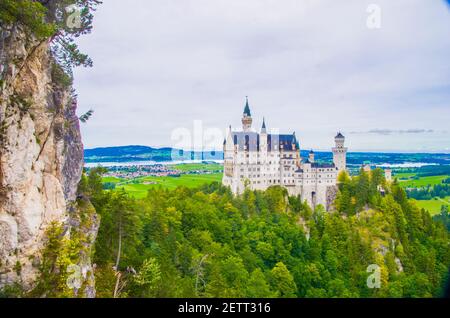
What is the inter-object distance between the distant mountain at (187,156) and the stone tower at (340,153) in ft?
5.80

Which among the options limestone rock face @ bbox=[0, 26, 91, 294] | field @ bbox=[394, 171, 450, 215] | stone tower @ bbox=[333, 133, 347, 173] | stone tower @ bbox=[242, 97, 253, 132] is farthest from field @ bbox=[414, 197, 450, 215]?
limestone rock face @ bbox=[0, 26, 91, 294]

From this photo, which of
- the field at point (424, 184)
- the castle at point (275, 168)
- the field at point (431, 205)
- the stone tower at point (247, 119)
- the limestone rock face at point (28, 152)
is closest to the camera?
the limestone rock face at point (28, 152)

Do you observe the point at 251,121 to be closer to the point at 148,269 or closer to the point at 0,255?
the point at 148,269

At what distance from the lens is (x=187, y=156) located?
4228 centimetres

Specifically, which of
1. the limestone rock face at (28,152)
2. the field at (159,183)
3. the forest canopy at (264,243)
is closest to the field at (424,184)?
the forest canopy at (264,243)

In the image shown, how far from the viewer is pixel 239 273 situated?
25.4 m

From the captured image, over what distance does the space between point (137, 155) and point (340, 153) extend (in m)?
26.8

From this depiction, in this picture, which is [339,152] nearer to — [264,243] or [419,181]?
[419,181]

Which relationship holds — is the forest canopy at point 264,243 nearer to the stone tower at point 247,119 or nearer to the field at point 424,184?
the field at point 424,184

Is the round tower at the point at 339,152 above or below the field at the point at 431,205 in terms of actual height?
above

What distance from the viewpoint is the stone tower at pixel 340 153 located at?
1938 inches

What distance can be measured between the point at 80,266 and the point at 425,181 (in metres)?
47.9

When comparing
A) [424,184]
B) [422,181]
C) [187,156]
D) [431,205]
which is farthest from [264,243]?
[431,205]

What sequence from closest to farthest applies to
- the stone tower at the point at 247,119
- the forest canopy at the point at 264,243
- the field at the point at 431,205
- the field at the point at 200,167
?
1. the forest canopy at the point at 264,243
2. the field at the point at 431,205
3. the stone tower at the point at 247,119
4. the field at the point at 200,167
